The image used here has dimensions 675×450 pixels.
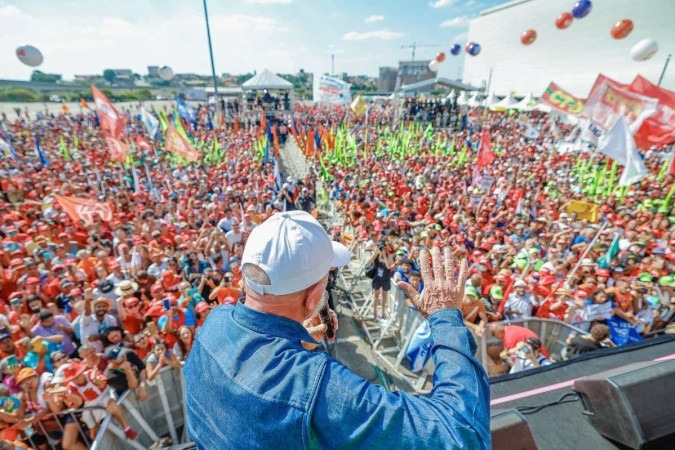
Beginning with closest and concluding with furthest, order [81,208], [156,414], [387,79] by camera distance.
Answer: [156,414], [81,208], [387,79]

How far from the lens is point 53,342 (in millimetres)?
4195

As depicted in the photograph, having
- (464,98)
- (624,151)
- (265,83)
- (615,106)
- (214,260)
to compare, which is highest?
(265,83)

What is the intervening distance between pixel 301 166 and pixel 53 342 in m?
14.8

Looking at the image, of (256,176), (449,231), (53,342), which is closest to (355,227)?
(449,231)

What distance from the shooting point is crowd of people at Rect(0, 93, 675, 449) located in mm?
3752

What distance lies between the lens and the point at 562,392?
2.40m

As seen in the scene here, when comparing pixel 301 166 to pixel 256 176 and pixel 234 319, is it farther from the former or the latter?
pixel 234 319

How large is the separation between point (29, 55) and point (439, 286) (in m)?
23.9

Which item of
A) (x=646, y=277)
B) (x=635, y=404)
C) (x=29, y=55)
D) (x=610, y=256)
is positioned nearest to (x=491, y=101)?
(x=610, y=256)

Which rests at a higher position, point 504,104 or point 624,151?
point 504,104

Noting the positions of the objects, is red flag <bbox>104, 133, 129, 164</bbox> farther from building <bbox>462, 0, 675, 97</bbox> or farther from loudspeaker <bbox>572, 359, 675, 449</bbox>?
building <bbox>462, 0, 675, 97</bbox>

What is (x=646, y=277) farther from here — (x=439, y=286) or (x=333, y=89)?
(x=333, y=89)

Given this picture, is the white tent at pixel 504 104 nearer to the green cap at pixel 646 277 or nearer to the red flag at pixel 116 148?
the green cap at pixel 646 277

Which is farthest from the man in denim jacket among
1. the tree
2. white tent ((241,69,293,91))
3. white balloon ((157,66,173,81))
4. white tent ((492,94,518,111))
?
the tree
